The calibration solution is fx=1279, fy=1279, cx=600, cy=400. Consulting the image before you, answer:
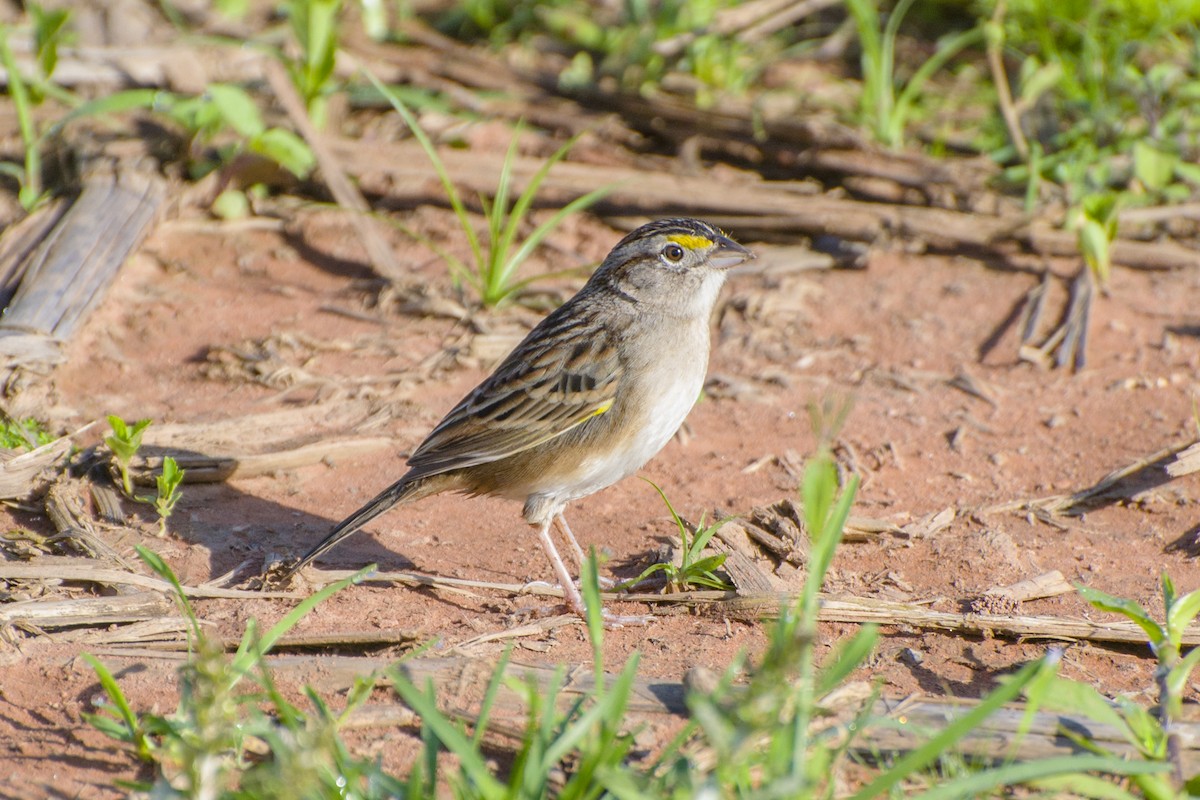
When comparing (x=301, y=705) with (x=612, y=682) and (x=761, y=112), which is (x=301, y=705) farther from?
(x=761, y=112)

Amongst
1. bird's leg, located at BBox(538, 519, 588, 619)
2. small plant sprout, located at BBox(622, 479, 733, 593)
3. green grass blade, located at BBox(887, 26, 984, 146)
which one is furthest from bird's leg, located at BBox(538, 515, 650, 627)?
green grass blade, located at BBox(887, 26, 984, 146)

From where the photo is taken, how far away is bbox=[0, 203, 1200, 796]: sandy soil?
16.1 feet

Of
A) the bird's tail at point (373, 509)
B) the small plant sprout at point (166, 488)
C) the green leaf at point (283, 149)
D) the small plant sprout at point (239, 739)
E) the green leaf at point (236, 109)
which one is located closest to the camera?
the small plant sprout at point (239, 739)

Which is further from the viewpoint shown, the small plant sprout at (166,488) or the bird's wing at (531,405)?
the bird's wing at (531,405)

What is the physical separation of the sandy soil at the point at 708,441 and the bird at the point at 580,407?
372 mm

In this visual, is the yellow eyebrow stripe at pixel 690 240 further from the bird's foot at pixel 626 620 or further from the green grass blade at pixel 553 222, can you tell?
the bird's foot at pixel 626 620

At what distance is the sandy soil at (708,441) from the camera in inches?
194

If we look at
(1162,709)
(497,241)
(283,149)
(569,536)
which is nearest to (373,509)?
(569,536)

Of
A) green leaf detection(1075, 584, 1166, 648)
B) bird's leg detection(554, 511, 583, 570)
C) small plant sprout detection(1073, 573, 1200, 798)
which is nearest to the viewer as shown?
small plant sprout detection(1073, 573, 1200, 798)

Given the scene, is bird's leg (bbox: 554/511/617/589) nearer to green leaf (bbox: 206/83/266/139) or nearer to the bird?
the bird

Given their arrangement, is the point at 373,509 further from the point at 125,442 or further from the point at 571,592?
the point at 125,442

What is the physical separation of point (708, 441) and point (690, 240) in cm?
131

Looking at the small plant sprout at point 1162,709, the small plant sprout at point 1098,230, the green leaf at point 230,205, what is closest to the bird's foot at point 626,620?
the small plant sprout at point 1162,709

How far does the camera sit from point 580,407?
5.69 metres
